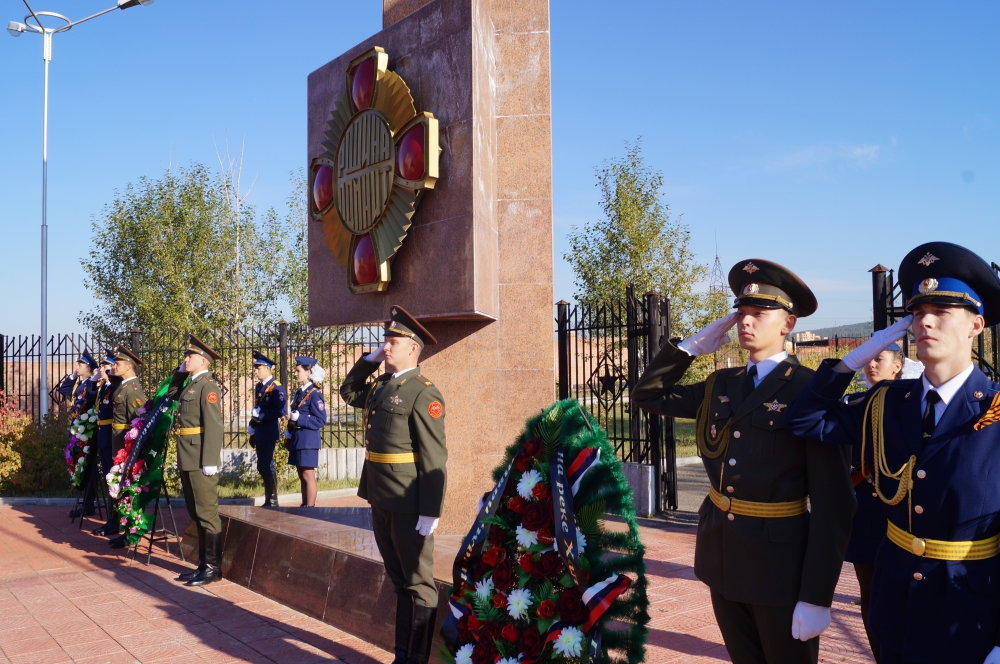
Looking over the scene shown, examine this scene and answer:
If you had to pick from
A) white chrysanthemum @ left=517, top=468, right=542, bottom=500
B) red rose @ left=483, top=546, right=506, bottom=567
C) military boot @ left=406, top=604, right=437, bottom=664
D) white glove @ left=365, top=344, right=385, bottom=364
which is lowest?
military boot @ left=406, top=604, right=437, bottom=664

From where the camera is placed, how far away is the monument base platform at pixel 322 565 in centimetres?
500

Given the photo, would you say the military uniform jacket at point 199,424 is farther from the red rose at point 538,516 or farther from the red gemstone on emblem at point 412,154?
the red rose at point 538,516

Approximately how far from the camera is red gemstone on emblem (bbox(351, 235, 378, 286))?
6.95m

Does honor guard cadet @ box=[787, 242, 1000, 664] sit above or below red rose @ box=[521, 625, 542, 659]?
above

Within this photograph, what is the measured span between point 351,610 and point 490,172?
3.60m

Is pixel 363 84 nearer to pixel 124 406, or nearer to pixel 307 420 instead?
pixel 307 420

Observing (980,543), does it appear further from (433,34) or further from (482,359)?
(433,34)

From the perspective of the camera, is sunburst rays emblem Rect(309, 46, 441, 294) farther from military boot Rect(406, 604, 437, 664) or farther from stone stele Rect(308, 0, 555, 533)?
military boot Rect(406, 604, 437, 664)

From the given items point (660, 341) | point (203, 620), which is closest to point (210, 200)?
point (660, 341)

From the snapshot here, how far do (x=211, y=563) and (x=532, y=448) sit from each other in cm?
442

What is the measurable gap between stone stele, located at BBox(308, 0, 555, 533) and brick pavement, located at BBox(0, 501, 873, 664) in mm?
1767

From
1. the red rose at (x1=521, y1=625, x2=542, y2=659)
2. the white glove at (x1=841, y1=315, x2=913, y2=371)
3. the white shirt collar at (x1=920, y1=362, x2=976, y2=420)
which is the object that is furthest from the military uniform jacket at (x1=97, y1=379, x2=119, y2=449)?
the white shirt collar at (x1=920, y1=362, x2=976, y2=420)

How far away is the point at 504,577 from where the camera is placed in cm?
332

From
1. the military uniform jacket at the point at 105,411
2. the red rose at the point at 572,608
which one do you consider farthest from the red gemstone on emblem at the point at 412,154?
the military uniform jacket at the point at 105,411
